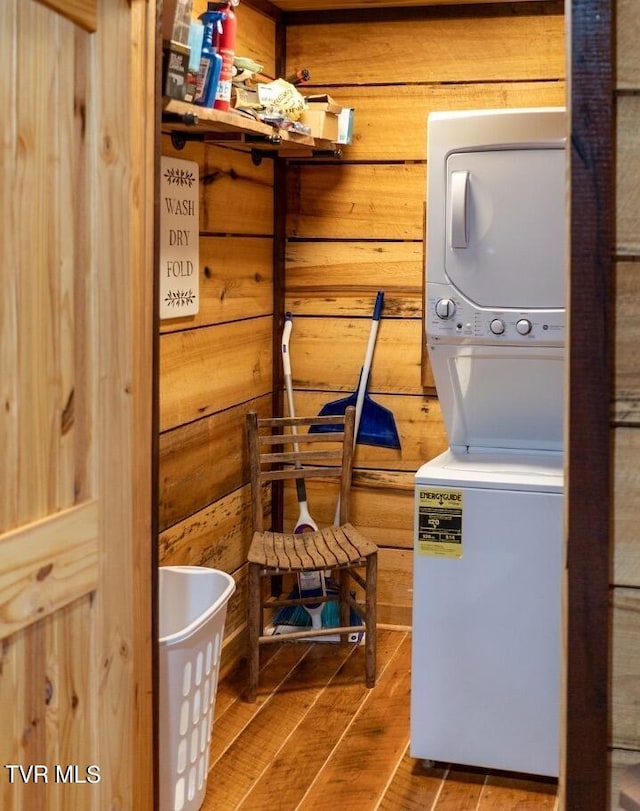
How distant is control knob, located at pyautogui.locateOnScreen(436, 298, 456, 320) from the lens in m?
2.94

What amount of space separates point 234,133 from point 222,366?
795 millimetres

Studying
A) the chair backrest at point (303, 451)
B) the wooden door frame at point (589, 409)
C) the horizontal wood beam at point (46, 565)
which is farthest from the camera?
the chair backrest at point (303, 451)

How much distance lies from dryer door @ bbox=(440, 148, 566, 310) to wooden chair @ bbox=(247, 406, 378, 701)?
3.38 ft

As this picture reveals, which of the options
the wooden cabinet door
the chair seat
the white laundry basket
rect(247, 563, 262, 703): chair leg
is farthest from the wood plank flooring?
the wooden cabinet door

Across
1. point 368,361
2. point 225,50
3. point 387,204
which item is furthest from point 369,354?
point 225,50

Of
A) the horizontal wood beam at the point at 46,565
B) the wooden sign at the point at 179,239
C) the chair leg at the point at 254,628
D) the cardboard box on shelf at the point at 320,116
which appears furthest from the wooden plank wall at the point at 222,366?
the horizontal wood beam at the point at 46,565

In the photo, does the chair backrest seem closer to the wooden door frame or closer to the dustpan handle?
the dustpan handle

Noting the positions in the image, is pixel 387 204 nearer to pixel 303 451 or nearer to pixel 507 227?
pixel 303 451

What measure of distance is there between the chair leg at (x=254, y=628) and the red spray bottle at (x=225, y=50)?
144 centimetres

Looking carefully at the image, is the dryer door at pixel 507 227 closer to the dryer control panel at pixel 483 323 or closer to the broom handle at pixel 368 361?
the dryer control panel at pixel 483 323

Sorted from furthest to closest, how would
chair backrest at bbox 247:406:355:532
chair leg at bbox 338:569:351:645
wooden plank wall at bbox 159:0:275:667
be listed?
1. chair leg at bbox 338:569:351:645
2. chair backrest at bbox 247:406:355:532
3. wooden plank wall at bbox 159:0:275:667

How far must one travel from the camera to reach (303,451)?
13.1 feet

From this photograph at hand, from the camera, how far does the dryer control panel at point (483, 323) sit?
113 inches

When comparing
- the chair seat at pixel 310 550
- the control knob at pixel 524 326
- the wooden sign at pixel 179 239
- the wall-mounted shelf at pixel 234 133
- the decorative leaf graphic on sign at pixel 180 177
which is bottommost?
the chair seat at pixel 310 550
